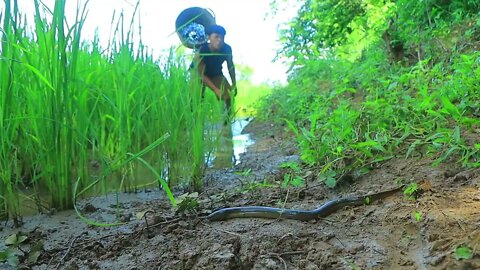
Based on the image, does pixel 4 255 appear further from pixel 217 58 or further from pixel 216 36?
pixel 217 58

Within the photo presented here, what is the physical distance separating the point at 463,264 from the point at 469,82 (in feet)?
5.39

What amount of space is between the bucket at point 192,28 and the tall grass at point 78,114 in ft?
1.45

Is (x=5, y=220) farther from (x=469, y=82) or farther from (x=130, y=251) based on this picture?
(x=469, y=82)

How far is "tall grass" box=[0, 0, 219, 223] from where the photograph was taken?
175 cm

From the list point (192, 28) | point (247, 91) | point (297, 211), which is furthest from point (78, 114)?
point (247, 91)

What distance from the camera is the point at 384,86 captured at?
3.38m

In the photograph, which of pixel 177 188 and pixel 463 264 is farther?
pixel 177 188

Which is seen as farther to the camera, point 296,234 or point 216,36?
point 216,36

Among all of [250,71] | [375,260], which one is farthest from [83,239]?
[250,71]

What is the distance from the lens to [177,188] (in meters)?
2.44

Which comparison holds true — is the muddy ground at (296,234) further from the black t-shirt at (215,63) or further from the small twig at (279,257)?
the black t-shirt at (215,63)

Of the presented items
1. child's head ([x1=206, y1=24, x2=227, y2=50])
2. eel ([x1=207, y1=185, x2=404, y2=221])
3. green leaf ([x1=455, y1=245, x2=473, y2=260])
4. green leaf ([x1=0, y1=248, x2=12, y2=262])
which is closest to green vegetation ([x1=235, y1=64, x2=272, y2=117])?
child's head ([x1=206, y1=24, x2=227, y2=50])

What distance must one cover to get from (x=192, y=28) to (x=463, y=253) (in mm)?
3658

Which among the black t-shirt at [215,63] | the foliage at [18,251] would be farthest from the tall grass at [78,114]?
the black t-shirt at [215,63]
